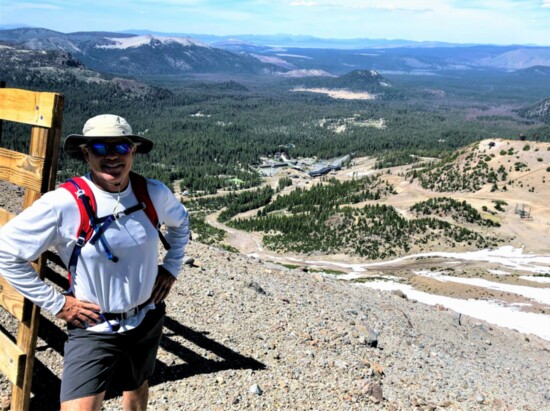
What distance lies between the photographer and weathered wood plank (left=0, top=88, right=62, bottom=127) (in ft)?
16.9

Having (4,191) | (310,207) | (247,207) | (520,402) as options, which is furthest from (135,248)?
(247,207)

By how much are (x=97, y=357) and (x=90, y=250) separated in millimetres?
1192

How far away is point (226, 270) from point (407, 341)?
6178 millimetres

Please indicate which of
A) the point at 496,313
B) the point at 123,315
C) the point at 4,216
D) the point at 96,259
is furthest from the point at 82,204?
the point at 496,313

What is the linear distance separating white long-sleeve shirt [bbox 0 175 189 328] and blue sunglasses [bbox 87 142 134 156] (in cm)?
32

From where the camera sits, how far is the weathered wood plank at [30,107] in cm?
516

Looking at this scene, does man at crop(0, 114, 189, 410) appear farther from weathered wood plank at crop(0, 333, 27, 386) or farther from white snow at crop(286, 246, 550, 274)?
white snow at crop(286, 246, 550, 274)

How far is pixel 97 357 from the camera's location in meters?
5.13

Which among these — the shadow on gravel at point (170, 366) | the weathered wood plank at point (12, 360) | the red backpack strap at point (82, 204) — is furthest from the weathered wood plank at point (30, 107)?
the shadow on gravel at point (170, 366)

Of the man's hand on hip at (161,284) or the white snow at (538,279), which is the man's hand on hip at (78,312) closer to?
the man's hand on hip at (161,284)

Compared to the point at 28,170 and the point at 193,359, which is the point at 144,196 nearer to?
the point at 28,170

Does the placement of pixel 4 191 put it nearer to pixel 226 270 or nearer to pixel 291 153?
pixel 226 270

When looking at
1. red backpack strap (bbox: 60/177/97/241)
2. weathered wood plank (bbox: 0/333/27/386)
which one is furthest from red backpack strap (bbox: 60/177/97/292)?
weathered wood plank (bbox: 0/333/27/386)

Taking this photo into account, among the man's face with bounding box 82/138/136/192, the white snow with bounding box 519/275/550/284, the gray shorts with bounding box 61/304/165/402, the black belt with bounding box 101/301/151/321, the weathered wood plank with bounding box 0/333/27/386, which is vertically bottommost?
the white snow with bounding box 519/275/550/284
